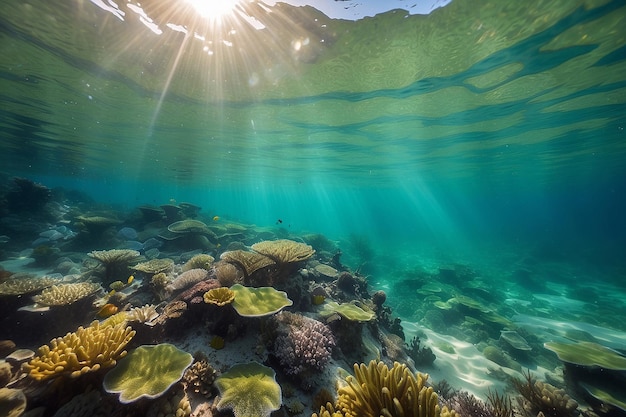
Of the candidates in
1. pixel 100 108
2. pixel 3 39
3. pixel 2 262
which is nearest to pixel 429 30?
pixel 3 39

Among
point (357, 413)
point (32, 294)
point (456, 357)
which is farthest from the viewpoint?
point (456, 357)

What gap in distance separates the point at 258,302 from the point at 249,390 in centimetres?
151

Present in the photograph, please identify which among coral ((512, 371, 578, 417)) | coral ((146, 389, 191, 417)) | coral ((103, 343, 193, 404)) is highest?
coral ((103, 343, 193, 404))

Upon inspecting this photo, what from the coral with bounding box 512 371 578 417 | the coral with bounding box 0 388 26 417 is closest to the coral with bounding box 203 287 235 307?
the coral with bounding box 0 388 26 417

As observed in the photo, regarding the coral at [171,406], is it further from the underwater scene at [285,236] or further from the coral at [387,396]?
the coral at [387,396]

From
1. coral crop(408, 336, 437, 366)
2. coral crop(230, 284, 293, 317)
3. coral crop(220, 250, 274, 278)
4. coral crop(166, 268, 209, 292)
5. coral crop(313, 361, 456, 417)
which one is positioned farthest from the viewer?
coral crop(408, 336, 437, 366)

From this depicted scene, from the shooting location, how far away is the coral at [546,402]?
4.59 metres

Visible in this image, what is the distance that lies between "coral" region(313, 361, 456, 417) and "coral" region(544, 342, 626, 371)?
214 inches

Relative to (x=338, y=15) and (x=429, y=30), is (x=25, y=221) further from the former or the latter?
(x=429, y=30)

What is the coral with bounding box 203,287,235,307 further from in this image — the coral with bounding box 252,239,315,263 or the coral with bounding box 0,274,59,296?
the coral with bounding box 0,274,59,296

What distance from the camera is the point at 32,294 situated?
5.92 m

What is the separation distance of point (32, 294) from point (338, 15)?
12.0 metres

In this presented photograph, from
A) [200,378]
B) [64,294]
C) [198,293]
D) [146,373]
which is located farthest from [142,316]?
[64,294]

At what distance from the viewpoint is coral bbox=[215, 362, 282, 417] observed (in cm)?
308
